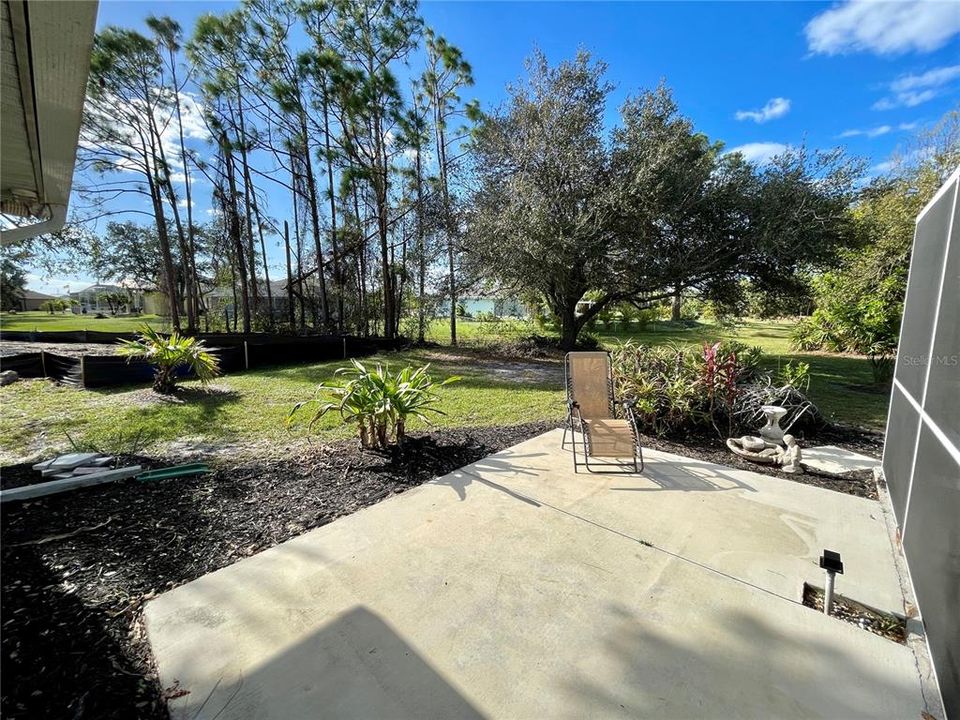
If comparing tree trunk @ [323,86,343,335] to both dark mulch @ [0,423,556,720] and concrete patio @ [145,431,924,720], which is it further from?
concrete patio @ [145,431,924,720]

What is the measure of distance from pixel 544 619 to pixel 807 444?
3721 millimetres

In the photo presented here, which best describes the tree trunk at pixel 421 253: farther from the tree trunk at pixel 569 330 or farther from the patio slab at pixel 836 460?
the patio slab at pixel 836 460

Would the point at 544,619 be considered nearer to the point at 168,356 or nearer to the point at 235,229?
the point at 168,356

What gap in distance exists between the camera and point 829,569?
5.49 ft

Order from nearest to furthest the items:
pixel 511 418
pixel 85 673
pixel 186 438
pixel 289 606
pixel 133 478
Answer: pixel 85 673
pixel 289 606
pixel 133 478
pixel 186 438
pixel 511 418

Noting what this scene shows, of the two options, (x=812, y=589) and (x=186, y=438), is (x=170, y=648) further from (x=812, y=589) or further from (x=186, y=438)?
(x=186, y=438)

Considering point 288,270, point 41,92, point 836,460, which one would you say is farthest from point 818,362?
point 288,270

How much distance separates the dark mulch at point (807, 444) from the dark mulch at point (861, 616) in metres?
1.48

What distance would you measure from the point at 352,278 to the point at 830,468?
11890mm

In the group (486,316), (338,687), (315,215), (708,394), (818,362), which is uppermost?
(315,215)

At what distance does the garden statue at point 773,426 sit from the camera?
12.0ft

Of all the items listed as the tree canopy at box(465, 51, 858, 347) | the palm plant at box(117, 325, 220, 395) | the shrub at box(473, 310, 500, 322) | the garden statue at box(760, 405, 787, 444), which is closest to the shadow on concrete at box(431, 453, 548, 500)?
the garden statue at box(760, 405, 787, 444)

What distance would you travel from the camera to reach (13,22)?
1494mm

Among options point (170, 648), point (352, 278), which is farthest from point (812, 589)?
point (352, 278)
